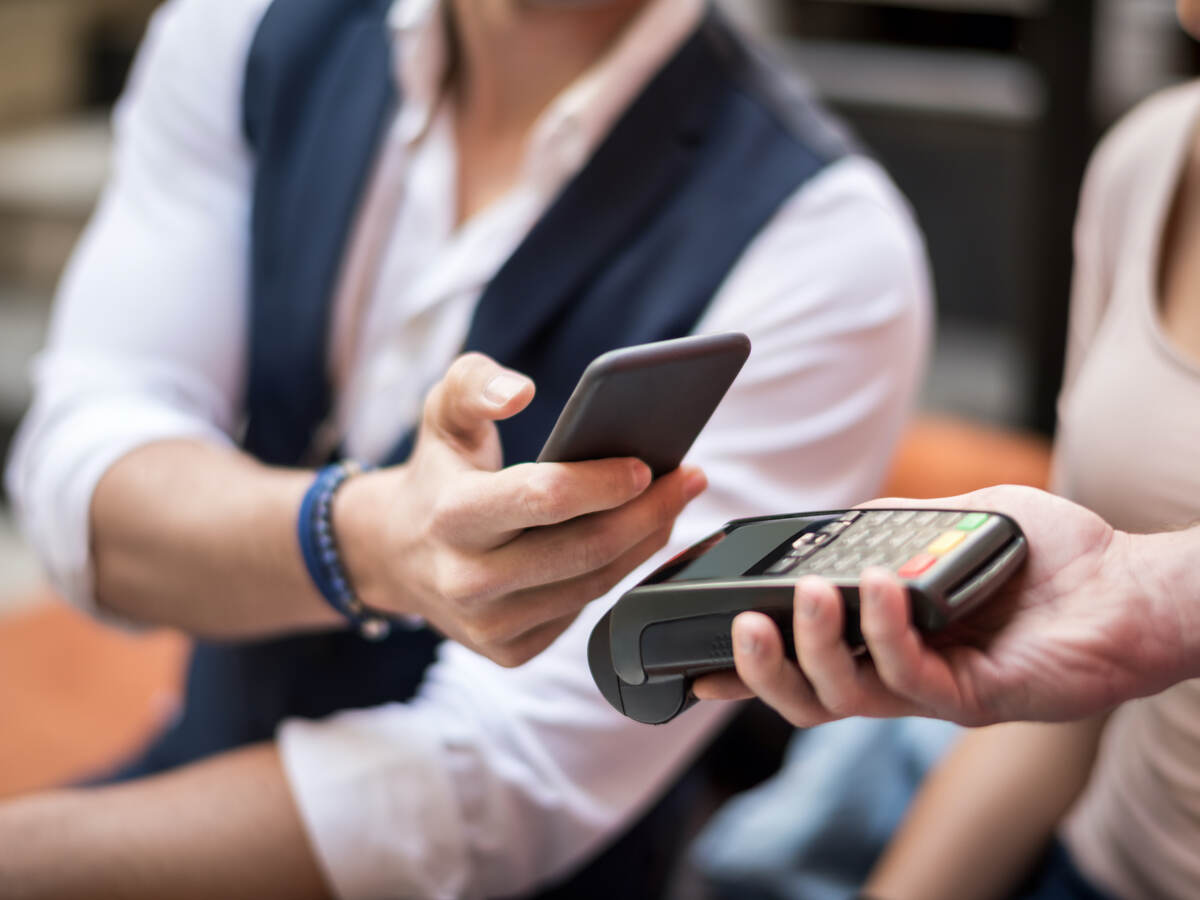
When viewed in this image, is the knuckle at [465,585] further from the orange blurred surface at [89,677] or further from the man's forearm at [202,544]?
the orange blurred surface at [89,677]

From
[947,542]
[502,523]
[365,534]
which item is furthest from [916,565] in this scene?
[365,534]

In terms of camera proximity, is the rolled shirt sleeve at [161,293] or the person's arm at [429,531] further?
the rolled shirt sleeve at [161,293]

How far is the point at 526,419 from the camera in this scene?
17.8 inches

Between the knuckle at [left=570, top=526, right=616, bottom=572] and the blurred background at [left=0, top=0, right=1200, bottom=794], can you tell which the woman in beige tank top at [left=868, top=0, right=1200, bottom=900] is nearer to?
the knuckle at [left=570, top=526, right=616, bottom=572]

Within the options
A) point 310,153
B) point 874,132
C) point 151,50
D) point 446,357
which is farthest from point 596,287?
point 874,132

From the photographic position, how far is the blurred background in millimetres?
1158

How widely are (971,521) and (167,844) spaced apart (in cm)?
37

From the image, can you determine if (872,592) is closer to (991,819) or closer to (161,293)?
(991,819)

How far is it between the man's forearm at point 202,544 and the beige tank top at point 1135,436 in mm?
343

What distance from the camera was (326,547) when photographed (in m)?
0.52

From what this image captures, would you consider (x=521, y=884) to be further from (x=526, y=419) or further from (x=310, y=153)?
(x=310, y=153)

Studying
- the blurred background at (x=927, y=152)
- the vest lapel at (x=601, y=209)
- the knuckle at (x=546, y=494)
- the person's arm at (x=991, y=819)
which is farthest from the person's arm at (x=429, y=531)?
the blurred background at (x=927, y=152)

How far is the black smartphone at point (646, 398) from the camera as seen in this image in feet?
1.18

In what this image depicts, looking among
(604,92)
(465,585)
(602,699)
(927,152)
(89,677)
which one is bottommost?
(89,677)
